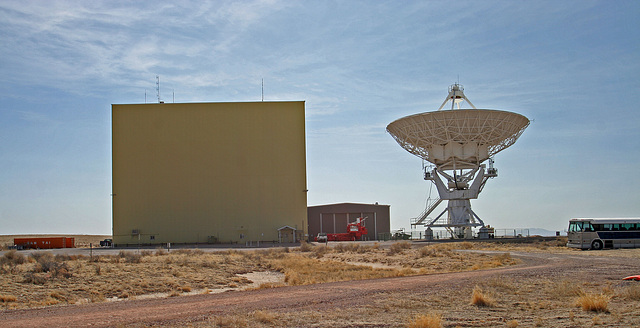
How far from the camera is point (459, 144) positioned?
55.8 m

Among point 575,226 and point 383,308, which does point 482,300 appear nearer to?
point 383,308

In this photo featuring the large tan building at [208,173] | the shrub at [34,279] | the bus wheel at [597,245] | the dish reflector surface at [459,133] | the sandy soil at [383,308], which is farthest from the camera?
the large tan building at [208,173]

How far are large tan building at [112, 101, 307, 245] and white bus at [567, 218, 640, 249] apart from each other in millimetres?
30594

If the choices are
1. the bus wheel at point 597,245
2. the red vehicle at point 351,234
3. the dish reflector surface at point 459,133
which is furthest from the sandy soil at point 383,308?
the red vehicle at point 351,234

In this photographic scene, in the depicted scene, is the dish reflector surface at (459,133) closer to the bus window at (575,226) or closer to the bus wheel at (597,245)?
the bus window at (575,226)

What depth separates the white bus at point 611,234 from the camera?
3778 centimetres

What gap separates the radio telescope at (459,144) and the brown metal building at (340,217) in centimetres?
1375

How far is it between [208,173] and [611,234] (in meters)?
40.2

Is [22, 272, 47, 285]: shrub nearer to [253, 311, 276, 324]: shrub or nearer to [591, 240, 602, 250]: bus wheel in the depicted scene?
[253, 311, 276, 324]: shrub

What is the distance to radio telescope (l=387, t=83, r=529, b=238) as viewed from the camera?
5369 cm

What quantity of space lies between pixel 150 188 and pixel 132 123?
309 inches

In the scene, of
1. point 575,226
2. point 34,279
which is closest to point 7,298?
point 34,279

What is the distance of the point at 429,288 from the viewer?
16.5 meters

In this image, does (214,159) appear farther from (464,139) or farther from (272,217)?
(464,139)
